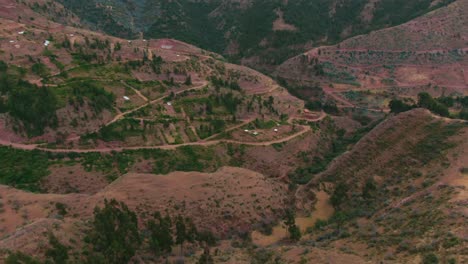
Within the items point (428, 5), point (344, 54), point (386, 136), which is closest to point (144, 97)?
point (386, 136)

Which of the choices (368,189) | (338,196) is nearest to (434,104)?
(368,189)

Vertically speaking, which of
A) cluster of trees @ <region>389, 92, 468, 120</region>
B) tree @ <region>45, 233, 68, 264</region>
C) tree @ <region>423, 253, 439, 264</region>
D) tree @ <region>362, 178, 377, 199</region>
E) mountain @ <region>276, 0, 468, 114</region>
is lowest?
tree @ <region>45, 233, 68, 264</region>

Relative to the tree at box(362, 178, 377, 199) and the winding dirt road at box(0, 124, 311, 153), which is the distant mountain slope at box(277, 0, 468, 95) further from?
the tree at box(362, 178, 377, 199)

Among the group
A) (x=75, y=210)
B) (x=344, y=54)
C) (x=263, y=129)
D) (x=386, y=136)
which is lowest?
(x=75, y=210)

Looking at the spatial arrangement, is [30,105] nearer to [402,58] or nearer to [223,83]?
[223,83]

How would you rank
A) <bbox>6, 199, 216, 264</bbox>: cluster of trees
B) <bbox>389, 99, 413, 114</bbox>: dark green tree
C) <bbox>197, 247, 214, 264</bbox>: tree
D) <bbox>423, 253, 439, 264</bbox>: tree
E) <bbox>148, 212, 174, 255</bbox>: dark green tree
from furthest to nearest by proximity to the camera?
<bbox>389, 99, 413, 114</bbox>: dark green tree → <bbox>148, 212, 174, 255</bbox>: dark green tree → <bbox>197, 247, 214, 264</bbox>: tree → <bbox>6, 199, 216, 264</bbox>: cluster of trees → <bbox>423, 253, 439, 264</bbox>: tree

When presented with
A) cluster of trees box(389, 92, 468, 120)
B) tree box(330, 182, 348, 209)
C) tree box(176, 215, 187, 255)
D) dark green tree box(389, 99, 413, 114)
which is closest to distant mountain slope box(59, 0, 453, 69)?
cluster of trees box(389, 92, 468, 120)

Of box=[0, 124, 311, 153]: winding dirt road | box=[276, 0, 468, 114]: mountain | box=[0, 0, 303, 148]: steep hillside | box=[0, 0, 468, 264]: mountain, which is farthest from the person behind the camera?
box=[276, 0, 468, 114]: mountain

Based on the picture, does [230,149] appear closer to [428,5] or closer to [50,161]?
[50,161]
